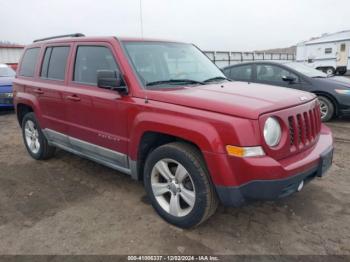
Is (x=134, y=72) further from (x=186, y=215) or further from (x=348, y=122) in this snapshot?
(x=348, y=122)

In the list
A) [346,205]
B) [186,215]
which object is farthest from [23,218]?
[346,205]

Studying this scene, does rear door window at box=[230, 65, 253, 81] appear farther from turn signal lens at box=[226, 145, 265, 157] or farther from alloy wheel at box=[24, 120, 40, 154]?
turn signal lens at box=[226, 145, 265, 157]

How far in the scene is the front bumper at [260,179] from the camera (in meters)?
2.59

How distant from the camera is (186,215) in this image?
3084 millimetres

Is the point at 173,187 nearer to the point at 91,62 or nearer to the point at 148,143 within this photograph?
the point at 148,143

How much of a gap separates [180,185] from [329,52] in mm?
22243

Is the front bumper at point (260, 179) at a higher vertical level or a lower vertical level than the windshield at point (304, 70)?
lower

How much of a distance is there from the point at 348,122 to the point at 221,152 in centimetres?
633

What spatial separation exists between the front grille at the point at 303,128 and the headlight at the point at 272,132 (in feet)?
0.47

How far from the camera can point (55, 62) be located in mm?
4551

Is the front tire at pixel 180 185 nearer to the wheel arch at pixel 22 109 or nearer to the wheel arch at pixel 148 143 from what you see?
the wheel arch at pixel 148 143

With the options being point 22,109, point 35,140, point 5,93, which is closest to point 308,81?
point 35,140

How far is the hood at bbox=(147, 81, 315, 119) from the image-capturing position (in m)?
2.70

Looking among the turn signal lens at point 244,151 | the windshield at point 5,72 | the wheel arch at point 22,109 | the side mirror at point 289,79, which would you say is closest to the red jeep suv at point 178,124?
the turn signal lens at point 244,151
